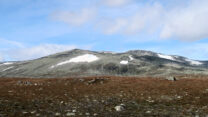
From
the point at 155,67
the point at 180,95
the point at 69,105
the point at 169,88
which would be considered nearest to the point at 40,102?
the point at 69,105

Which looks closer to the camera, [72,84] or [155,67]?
[72,84]

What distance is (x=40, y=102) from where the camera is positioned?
2016 cm

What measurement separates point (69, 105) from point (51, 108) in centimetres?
181

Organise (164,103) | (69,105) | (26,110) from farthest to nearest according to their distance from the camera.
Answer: (164,103) → (69,105) → (26,110)

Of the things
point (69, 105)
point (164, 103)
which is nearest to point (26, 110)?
point (69, 105)

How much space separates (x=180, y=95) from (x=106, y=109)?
32.0ft

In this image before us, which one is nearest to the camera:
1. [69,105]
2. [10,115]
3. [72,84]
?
[10,115]

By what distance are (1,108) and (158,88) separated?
1746 cm

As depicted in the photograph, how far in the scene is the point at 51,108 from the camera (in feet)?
57.7

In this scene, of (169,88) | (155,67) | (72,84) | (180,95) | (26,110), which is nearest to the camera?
(26,110)

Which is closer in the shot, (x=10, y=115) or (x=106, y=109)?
(x=10, y=115)

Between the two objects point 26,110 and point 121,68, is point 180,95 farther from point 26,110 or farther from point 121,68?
point 121,68

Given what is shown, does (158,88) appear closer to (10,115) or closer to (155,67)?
(10,115)

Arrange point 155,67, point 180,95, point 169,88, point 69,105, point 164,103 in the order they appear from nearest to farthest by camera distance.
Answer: point 69,105 → point 164,103 → point 180,95 → point 169,88 → point 155,67
